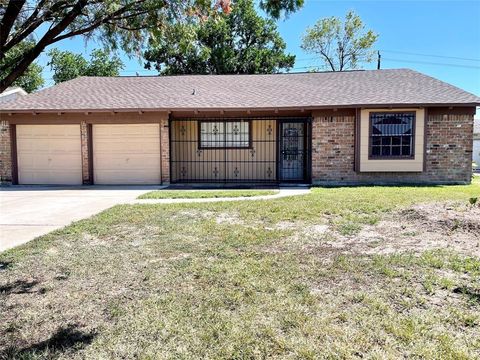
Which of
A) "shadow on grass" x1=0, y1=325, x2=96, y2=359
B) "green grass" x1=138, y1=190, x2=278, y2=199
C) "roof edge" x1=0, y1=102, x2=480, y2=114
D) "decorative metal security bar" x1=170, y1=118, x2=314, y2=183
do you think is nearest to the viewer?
"shadow on grass" x1=0, y1=325, x2=96, y2=359

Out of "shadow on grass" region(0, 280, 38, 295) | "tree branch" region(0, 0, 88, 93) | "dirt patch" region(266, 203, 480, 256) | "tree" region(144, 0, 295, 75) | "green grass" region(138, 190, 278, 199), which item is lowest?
"shadow on grass" region(0, 280, 38, 295)

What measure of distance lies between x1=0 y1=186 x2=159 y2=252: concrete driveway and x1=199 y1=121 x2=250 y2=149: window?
3.28 metres

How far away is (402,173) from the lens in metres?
12.8

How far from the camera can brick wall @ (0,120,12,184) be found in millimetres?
13955

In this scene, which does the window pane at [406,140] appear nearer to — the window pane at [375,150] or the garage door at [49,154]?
the window pane at [375,150]

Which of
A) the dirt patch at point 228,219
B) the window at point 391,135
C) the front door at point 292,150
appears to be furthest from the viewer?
the front door at point 292,150

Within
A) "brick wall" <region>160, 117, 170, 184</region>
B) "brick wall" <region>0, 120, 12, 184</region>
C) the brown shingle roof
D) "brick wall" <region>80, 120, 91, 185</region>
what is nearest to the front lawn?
"brick wall" <region>160, 117, 170, 184</region>

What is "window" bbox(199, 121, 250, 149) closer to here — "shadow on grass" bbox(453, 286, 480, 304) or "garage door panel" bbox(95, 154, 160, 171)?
"garage door panel" bbox(95, 154, 160, 171)

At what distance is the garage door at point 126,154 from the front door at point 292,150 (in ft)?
15.4

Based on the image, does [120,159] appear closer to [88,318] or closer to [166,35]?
[166,35]

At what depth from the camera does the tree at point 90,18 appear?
3.64 metres

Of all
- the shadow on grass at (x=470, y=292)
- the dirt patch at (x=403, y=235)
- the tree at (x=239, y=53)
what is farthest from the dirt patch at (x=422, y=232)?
the tree at (x=239, y=53)

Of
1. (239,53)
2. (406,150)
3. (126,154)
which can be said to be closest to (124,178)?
(126,154)

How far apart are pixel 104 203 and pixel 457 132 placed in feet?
36.8
